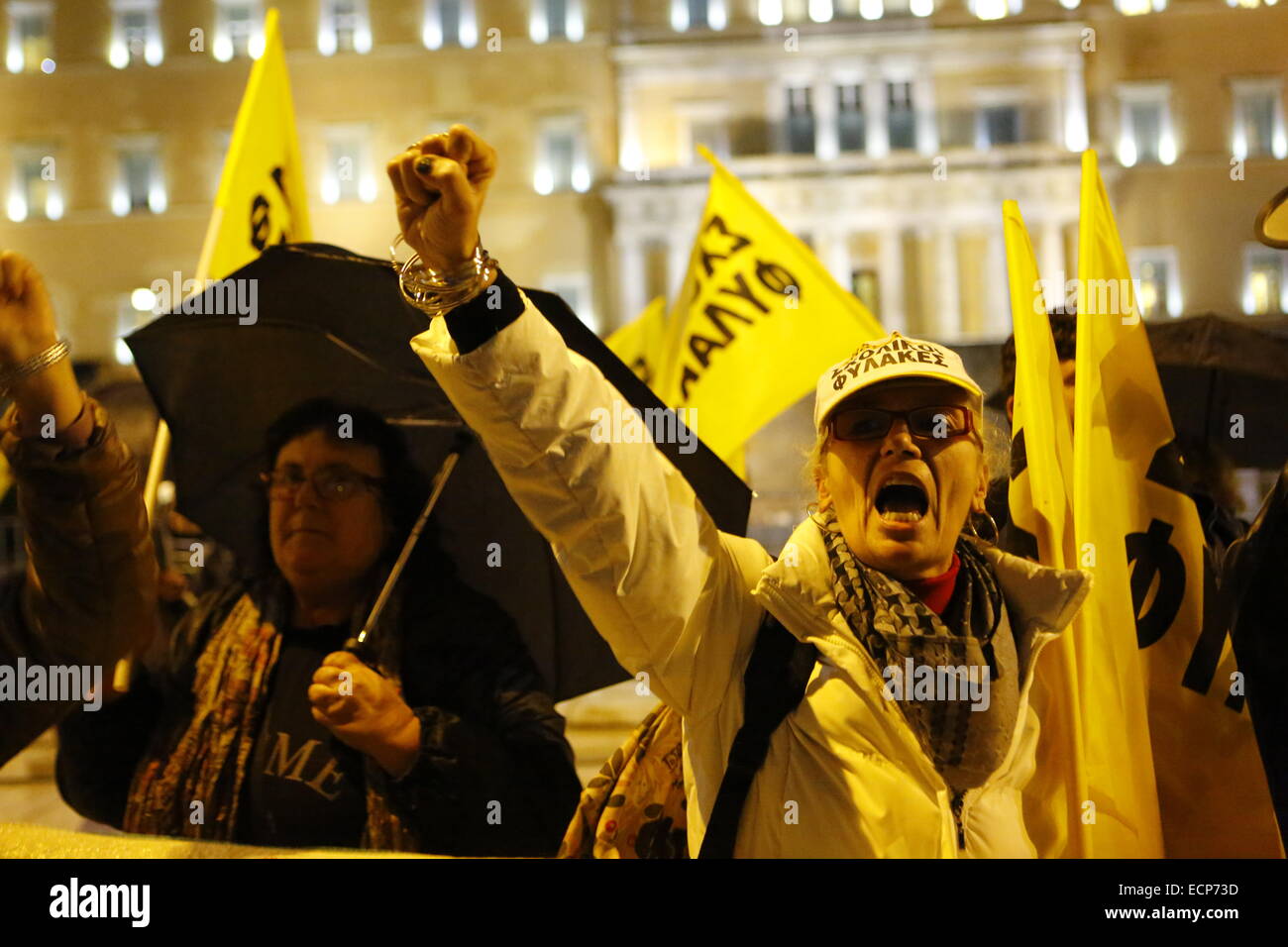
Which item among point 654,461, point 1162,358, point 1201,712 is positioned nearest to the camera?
point 654,461

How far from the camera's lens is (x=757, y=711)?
1.67m

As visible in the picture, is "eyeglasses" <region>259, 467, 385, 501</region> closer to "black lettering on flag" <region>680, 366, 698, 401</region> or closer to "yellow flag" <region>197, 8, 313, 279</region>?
"yellow flag" <region>197, 8, 313, 279</region>

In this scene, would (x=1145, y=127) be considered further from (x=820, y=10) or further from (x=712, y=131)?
(x=712, y=131)

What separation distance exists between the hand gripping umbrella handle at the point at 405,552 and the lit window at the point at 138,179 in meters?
27.0

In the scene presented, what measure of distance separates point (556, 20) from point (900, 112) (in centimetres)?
722

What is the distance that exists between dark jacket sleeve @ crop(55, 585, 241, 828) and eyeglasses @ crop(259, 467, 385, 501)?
269 mm

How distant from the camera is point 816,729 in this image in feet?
5.43

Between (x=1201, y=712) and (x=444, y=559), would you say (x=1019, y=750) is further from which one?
(x=444, y=559)

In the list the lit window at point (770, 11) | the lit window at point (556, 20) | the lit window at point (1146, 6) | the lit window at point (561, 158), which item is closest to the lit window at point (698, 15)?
the lit window at point (770, 11)

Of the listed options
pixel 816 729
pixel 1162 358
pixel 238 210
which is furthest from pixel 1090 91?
pixel 816 729

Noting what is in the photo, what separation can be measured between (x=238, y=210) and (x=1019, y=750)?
105 inches

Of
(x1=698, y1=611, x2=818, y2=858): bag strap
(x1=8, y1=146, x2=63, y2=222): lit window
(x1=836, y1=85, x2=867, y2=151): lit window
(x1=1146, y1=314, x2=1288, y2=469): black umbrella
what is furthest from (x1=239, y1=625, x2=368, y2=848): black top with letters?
(x1=8, y1=146, x2=63, y2=222): lit window

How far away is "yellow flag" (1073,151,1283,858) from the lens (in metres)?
2.19

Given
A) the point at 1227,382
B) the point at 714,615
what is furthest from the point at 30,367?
the point at 1227,382
